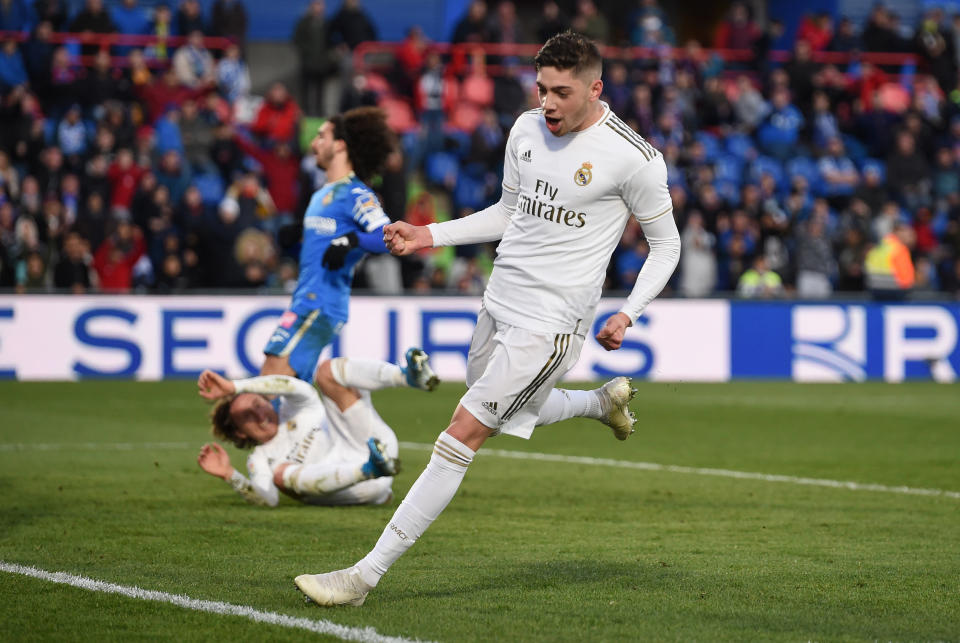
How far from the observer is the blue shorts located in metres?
9.11

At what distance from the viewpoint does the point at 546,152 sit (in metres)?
6.16

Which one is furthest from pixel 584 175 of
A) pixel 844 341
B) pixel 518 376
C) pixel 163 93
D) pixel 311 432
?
pixel 163 93

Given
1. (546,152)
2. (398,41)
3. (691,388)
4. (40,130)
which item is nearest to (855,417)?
(691,388)

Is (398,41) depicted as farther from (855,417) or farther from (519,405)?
(519,405)

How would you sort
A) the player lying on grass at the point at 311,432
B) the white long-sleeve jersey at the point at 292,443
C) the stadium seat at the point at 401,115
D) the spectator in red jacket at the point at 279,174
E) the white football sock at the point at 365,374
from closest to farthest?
the player lying on grass at the point at 311,432 < the white long-sleeve jersey at the point at 292,443 < the white football sock at the point at 365,374 < the spectator in red jacket at the point at 279,174 < the stadium seat at the point at 401,115

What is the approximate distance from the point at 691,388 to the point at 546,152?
13.0 metres

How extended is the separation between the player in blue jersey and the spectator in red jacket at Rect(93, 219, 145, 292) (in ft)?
33.8

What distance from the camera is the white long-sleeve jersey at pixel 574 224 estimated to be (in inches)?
240

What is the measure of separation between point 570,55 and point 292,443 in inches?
145

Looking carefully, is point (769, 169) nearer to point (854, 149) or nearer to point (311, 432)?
point (854, 149)

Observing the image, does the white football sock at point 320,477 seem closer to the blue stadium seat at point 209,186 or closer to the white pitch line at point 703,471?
the white pitch line at point 703,471

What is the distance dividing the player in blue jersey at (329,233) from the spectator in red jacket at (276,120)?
42.8 feet

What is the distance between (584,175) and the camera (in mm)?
6066

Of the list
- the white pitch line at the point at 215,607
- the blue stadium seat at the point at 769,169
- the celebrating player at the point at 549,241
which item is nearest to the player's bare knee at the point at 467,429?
the celebrating player at the point at 549,241
